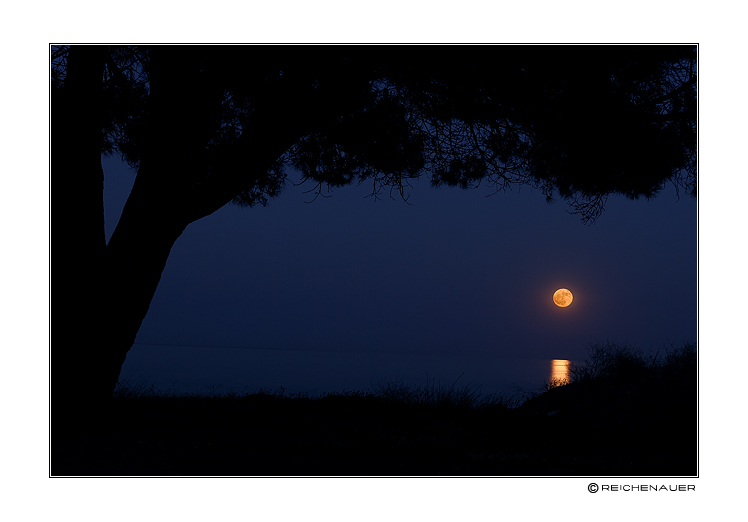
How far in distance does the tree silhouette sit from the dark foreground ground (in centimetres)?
94

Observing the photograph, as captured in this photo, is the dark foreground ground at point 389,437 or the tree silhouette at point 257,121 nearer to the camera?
the dark foreground ground at point 389,437

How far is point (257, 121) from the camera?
19.2 ft

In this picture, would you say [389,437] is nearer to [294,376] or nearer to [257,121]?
[257,121]

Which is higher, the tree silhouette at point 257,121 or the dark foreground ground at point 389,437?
the tree silhouette at point 257,121

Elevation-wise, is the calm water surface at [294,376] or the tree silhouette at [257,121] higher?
the tree silhouette at [257,121]

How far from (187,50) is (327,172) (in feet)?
8.07

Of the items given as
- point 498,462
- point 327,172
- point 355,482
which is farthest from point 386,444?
point 327,172

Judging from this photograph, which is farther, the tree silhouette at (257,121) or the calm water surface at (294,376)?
the calm water surface at (294,376)

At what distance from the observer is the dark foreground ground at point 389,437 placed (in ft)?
14.0

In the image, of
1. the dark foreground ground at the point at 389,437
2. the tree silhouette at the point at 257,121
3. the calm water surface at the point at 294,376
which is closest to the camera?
the dark foreground ground at the point at 389,437

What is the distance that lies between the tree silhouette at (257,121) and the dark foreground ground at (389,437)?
941 mm

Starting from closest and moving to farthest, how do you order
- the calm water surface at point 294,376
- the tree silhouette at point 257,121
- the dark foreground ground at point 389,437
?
the dark foreground ground at point 389,437
the tree silhouette at point 257,121
the calm water surface at point 294,376

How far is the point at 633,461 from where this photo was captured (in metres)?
4.90
